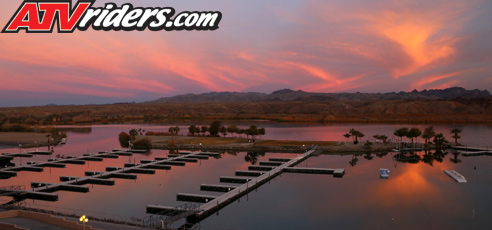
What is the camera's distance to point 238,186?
4044 cm

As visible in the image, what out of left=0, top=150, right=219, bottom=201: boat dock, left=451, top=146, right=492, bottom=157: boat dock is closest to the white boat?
left=451, top=146, right=492, bottom=157: boat dock

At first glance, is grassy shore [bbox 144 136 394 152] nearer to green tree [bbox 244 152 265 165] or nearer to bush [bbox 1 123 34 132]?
green tree [bbox 244 152 265 165]

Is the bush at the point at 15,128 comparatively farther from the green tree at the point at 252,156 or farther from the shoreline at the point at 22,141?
the green tree at the point at 252,156

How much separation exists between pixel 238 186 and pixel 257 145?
110 ft

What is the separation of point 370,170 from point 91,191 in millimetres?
36042

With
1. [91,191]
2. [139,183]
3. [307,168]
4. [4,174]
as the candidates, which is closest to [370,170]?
[307,168]

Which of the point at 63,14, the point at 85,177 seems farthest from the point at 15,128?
the point at 63,14

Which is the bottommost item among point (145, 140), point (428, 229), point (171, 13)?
point (428, 229)

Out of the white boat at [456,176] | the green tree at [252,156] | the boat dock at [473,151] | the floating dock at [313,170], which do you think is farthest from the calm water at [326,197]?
the green tree at [252,156]

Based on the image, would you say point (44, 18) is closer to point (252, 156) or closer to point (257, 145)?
point (252, 156)

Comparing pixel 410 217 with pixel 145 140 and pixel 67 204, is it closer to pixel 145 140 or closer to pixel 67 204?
pixel 67 204

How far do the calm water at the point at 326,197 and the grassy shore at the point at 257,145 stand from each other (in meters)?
11.7

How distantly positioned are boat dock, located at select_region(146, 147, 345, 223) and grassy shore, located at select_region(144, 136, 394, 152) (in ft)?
28.1

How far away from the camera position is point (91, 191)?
4128 cm
